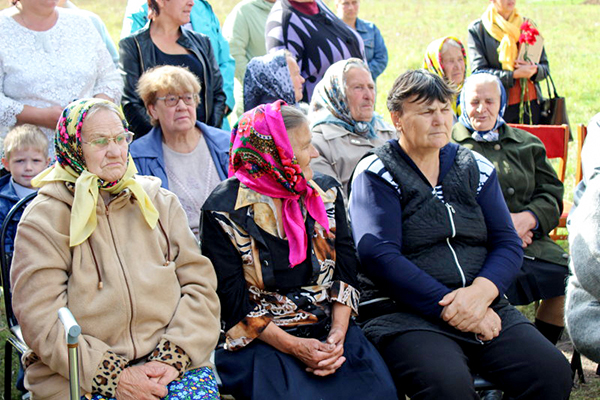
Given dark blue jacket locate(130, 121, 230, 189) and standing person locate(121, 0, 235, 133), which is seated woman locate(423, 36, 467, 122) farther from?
dark blue jacket locate(130, 121, 230, 189)

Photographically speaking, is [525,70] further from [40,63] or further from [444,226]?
[40,63]

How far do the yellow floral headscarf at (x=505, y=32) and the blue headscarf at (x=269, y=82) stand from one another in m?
2.74

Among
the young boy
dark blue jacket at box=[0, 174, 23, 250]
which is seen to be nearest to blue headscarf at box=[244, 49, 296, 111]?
the young boy

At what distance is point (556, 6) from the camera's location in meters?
16.0

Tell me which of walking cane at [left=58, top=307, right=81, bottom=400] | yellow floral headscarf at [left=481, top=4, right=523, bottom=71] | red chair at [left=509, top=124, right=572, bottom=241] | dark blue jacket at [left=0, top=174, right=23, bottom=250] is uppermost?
yellow floral headscarf at [left=481, top=4, right=523, bottom=71]

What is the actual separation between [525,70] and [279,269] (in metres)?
4.25

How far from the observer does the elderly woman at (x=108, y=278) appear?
8.52ft

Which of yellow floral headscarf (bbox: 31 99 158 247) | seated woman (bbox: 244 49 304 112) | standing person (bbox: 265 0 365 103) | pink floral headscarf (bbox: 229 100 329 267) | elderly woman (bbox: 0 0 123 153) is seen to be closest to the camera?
yellow floral headscarf (bbox: 31 99 158 247)

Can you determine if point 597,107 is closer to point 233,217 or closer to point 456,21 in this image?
point 456,21

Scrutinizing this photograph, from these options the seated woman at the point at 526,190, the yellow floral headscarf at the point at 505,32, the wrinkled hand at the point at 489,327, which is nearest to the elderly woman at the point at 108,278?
the wrinkled hand at the point at 489,327

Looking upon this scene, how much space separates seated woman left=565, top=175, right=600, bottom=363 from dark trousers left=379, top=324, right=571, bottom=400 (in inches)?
8.0

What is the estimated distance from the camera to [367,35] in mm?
6988

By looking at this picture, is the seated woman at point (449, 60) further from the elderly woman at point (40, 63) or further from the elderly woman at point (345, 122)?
the elderly woman at point (40, 63)

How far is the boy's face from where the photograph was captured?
12.2ft
